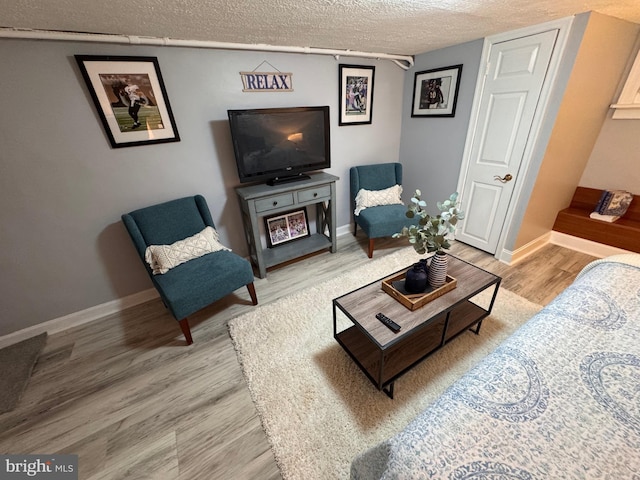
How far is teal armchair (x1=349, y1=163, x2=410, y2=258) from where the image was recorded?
2652mm

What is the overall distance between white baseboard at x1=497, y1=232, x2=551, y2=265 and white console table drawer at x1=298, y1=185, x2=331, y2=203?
6.24 feet

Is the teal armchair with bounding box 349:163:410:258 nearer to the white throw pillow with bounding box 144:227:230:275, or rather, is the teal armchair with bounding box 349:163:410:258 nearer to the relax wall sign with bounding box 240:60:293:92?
the relax wall sign with bounding box 240:60:293:92

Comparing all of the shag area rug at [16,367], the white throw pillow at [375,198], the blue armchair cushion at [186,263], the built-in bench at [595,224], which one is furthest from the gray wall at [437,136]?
the shag area rug at [16,367]

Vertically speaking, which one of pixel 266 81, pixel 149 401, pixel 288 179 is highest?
pixel 266 81

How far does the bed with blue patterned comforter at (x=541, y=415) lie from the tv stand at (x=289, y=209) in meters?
1.88

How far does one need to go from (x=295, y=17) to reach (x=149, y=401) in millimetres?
2508

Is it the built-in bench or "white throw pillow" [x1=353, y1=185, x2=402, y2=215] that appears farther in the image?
"white throw pillow" [x1=353, y1=185, x2=402, y2=215]

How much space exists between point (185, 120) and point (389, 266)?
2.30 m

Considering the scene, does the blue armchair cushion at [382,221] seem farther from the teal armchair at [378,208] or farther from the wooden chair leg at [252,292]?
the wooden chair leg at [252,292]

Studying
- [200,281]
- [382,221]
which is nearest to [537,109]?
[382,221]

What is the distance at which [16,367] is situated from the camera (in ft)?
5.68

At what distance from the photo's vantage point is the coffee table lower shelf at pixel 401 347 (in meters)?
1.37

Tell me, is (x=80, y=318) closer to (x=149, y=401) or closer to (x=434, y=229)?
(x=149, y=401)

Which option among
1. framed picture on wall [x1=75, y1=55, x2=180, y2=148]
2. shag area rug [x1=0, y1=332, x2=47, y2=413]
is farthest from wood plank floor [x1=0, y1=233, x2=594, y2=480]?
framed picture on wall [x1=75, y1=55, x2=180, y2=148]
